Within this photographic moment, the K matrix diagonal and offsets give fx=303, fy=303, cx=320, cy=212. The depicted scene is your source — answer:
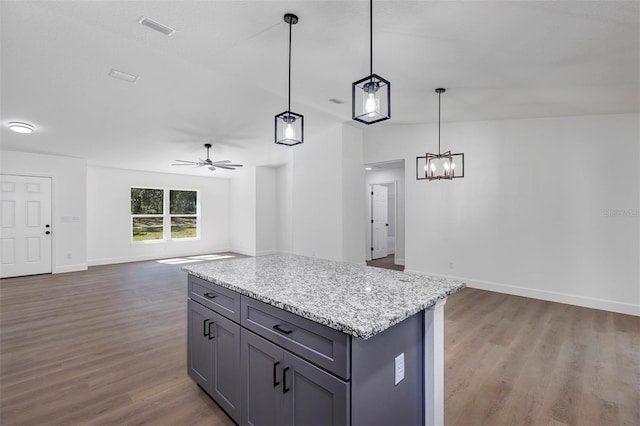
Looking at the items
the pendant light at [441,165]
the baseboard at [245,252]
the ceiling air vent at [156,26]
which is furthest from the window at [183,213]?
the ceiling air vent at [156,26]

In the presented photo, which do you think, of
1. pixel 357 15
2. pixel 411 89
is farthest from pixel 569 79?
pixel 357 15

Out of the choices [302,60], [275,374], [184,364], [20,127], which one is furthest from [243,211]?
[275,374]

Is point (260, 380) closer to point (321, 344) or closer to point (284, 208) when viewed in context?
point (321, 344)

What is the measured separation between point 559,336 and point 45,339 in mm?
5318

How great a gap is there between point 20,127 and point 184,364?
15.2 ft

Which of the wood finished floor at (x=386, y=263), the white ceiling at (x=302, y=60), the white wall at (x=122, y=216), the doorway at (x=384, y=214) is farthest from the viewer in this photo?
the doorway at (x=384, y=214)

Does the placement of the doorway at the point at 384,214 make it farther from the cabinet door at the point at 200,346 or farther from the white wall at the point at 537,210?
the cabinet door at the point at 200,346

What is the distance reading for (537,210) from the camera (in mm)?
4430

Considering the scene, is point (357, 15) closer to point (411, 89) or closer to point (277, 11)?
point (277, 11)

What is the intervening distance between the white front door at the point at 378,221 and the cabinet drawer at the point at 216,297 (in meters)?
6.31

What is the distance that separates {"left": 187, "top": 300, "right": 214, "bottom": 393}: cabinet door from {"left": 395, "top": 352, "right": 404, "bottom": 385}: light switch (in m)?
1.22

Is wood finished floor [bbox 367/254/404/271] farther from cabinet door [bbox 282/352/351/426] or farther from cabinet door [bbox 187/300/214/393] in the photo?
cabinet door [bbox 282/352/351/426]

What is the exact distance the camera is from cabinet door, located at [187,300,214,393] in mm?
2057

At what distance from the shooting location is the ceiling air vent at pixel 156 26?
2453 millimetres
